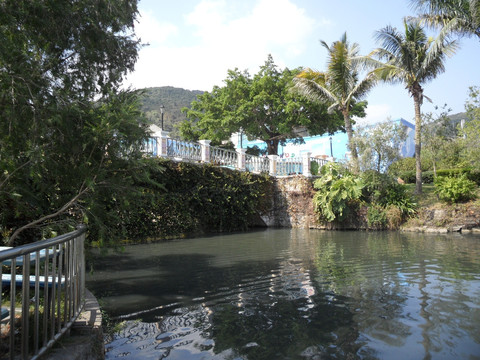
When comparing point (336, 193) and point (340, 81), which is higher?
point (340, 81)

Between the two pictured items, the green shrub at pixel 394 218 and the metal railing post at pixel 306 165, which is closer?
the green shrub at pixel 394 218

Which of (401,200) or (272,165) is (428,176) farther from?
(272,165)

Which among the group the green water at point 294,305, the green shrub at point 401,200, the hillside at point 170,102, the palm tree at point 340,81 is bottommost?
the green water at point 294,305

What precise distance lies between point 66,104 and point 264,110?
23.0 metres

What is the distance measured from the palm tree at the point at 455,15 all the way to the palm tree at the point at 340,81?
3854mm

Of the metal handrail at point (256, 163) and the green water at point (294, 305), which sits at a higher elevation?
the metal handrail at point (256, 163)

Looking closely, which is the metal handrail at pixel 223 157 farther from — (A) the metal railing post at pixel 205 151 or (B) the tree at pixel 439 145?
(B) the tree at pixel 439 145

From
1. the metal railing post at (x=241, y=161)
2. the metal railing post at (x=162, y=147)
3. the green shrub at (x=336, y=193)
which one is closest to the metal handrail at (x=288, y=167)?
the green shrub at (x=336, y=193)

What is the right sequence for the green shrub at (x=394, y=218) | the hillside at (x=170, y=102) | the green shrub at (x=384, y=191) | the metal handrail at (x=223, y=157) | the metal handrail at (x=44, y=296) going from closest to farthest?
the metal handrail at (x=44, y=296), the green shrub at (x=394, y=218), the metal handrail at (x=223, y=157), the green shrub at (x=384, y=191), the hillside at (x=170, y=102)

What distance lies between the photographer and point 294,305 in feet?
16.3

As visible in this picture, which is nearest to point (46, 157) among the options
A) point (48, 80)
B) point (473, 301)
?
point (48, 80)

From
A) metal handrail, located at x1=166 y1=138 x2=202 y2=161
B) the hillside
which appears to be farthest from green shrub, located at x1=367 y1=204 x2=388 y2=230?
the hillside

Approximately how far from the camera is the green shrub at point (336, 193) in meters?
16.9

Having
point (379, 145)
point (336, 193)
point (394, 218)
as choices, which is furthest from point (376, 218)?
point (379, 145)
